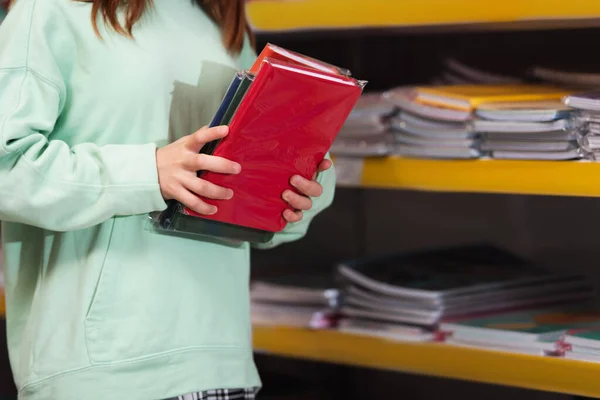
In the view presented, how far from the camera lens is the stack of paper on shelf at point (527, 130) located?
148cm

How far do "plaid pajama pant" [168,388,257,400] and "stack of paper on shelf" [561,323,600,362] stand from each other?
1.71 feet

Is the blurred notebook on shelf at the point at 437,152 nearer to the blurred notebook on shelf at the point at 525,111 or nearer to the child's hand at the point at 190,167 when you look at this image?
the blurred notebook on shelf at the point at 525,111

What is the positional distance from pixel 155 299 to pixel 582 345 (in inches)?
27.2

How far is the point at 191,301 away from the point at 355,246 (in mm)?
1052

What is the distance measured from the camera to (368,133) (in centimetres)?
173

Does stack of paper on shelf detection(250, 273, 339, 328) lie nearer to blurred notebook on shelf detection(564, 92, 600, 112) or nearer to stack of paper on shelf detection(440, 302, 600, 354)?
stack of paper on shelf detection(440, 302, 600, 354)

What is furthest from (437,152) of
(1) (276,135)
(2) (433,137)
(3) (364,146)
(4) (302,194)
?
(1) (276,135)

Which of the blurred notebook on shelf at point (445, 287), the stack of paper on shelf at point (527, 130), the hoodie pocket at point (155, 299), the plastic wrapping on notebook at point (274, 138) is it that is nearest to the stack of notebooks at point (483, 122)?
the stack of paper on shelf at point (527, 130)

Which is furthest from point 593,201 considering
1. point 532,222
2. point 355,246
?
point 355,246

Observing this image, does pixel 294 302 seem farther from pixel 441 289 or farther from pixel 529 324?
pixel 529 324

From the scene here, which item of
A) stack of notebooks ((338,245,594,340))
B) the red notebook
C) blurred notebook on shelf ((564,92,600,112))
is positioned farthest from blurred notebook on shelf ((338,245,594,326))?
the red notebook

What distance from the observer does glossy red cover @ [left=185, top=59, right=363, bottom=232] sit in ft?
3.82

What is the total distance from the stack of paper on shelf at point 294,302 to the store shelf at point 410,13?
51 centimetres

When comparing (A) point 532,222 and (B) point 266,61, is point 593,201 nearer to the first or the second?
(A) point 532,222
